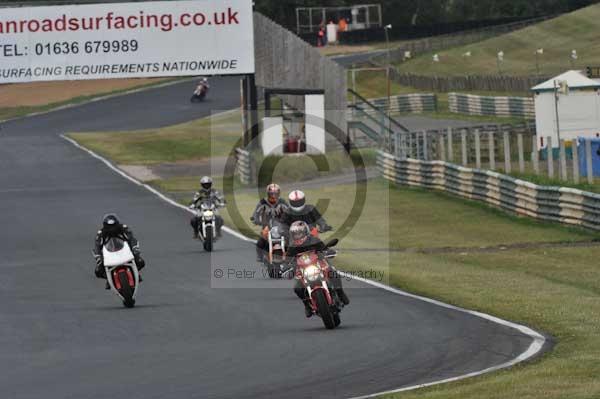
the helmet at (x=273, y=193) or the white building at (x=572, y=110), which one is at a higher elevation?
the white building at (x=572, y=110)

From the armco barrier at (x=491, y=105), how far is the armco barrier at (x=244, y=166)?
21.8m

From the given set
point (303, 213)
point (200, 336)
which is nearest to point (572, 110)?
point (303, 213)

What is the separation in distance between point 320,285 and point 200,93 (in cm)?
6652

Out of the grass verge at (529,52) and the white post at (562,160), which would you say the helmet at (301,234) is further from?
the grass verge at (529,52)

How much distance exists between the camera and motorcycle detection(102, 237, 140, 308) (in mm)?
19156

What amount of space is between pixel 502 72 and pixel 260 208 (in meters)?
67.3

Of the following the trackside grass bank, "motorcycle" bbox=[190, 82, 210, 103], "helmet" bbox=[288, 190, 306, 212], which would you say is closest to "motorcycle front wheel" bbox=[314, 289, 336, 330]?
"helmet" bbox=[288, 190, 306, 212]

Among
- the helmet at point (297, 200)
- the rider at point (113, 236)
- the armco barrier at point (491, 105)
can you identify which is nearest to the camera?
the helmet at point (297, 200)

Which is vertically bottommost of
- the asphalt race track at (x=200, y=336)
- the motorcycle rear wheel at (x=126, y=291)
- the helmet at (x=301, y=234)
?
the asphalt race track at (x=200, y=336)

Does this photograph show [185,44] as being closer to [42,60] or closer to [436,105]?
[42,60]

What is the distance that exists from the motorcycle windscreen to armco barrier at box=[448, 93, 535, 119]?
4969cm

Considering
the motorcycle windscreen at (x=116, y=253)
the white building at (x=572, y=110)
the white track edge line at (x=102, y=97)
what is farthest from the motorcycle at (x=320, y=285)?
the white track edge line at (x=102, y=97)

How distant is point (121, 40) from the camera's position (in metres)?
42.7

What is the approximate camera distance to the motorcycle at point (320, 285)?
52.5 ft
